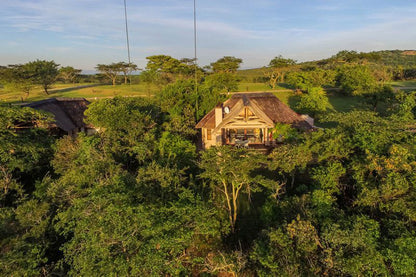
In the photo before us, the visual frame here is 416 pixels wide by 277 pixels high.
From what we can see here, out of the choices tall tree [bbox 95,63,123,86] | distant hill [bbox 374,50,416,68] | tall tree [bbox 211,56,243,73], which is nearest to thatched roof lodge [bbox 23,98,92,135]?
tall tree [bbox 211,56,243,73]

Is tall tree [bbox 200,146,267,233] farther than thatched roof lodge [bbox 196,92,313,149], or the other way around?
thatched roof lodge [bbox 196,92,313,149]

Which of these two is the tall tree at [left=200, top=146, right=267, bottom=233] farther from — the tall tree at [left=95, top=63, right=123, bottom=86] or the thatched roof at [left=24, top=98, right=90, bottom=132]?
the tall tree at [left=95, top=63, right=123, bottom=86]

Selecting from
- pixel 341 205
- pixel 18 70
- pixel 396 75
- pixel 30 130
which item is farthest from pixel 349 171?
pixel 396 75

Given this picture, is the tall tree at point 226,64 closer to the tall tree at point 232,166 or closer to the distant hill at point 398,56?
the tall tree at point 232,166

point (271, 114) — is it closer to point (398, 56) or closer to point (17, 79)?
point (17, 79)

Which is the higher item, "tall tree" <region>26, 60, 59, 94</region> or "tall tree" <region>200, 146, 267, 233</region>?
"tall tree" <region>26, 60, 59, 94</region>

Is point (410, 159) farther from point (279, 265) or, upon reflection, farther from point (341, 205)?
point (279, 265)

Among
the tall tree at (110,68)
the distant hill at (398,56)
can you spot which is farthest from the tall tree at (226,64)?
the distant hill at (398,56)

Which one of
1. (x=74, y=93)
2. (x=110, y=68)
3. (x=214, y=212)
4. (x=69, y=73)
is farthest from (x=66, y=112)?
(x=69, y=73)
